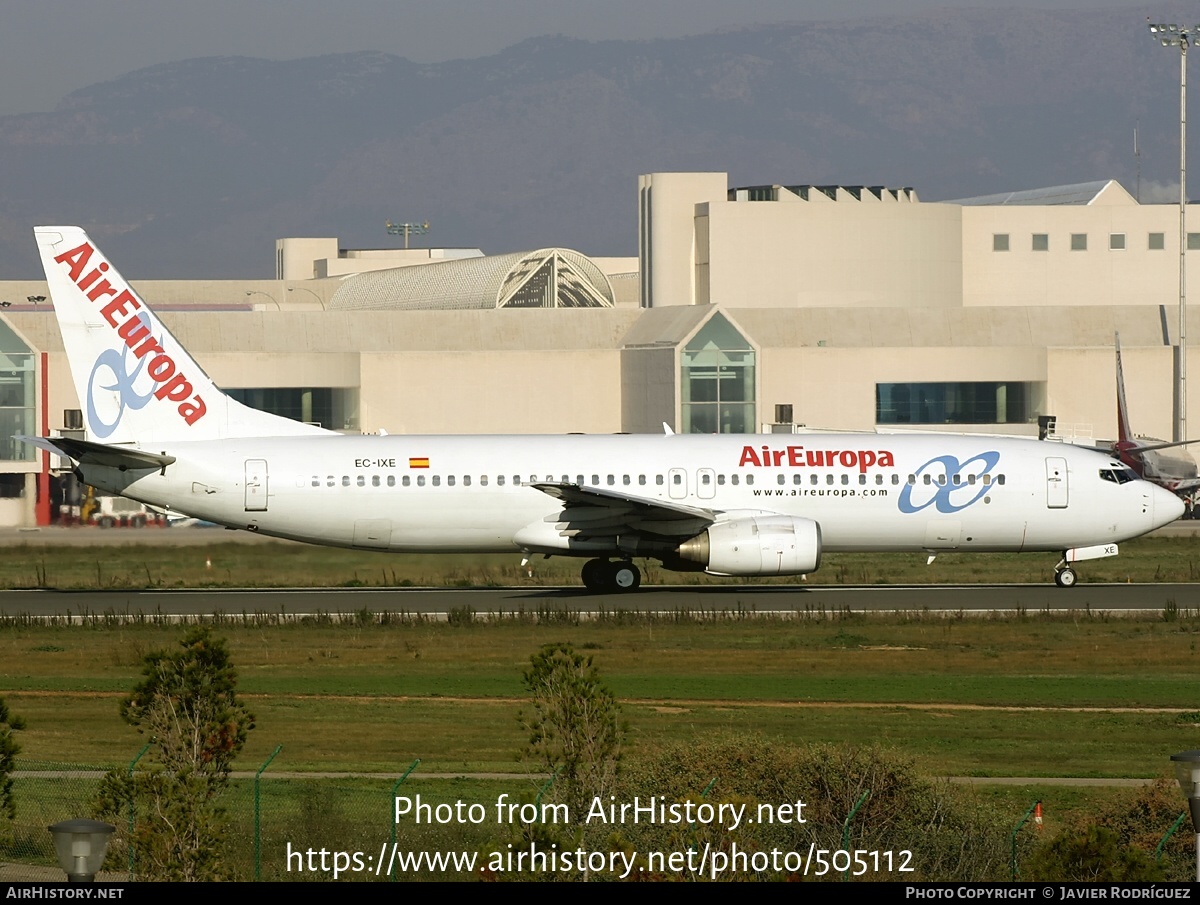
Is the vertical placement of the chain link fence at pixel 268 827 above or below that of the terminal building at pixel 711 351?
below

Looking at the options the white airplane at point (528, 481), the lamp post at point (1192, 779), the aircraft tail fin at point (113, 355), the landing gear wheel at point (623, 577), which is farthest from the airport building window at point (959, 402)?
the lamp post at point (1192, 779)

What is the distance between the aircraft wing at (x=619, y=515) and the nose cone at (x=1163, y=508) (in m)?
11.3

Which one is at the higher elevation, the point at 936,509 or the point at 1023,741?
the point at 936,509

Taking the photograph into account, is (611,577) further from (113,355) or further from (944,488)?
(113,355)

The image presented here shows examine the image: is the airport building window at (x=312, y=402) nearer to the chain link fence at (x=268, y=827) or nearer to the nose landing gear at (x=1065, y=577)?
the nose landing gear at (x=1065, y=577)

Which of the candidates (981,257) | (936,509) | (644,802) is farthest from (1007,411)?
(644,802)

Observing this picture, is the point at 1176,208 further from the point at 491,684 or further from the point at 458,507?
the point at 491,684

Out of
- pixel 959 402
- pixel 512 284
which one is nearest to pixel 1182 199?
pixel 959 402

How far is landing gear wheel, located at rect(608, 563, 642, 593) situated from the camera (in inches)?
1666

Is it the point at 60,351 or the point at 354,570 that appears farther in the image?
the point at 60,351

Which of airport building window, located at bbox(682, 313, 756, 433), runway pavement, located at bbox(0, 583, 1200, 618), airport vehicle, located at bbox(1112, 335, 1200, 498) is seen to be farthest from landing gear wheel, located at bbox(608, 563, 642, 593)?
airport building window, located at bbox(682, 313, 756, 433)

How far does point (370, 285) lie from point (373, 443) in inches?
3021

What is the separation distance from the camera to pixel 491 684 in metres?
28.9

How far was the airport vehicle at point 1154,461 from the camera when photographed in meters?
67.9
